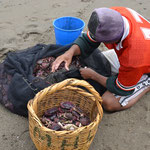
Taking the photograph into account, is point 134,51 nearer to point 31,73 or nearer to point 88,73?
point 88,73

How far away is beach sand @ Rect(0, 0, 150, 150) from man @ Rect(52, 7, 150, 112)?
15cm

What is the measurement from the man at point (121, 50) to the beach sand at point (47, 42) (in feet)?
0.48

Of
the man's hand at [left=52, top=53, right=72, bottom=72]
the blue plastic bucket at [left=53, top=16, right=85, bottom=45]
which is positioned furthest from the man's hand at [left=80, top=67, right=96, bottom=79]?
the blue plastic bucket at [left=53, top=16, right=85, bottom=45]

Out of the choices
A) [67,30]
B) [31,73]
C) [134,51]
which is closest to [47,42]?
[67,30]

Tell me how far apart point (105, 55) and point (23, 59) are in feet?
2.85

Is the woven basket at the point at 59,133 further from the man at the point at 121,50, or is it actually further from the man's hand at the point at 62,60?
the man's hand at the point at 62,60

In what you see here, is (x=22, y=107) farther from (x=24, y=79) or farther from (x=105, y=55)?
(x=105, y=55)

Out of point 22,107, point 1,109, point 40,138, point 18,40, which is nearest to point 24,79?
point 22,107

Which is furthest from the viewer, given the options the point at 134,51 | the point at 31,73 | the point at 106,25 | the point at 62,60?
the point at 62,60

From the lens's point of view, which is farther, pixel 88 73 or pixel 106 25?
pixel 88 73

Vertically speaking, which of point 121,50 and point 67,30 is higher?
point 121,50

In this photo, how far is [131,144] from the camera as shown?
1.68m

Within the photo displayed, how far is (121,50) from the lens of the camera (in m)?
1.70

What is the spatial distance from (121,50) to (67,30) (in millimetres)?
803
